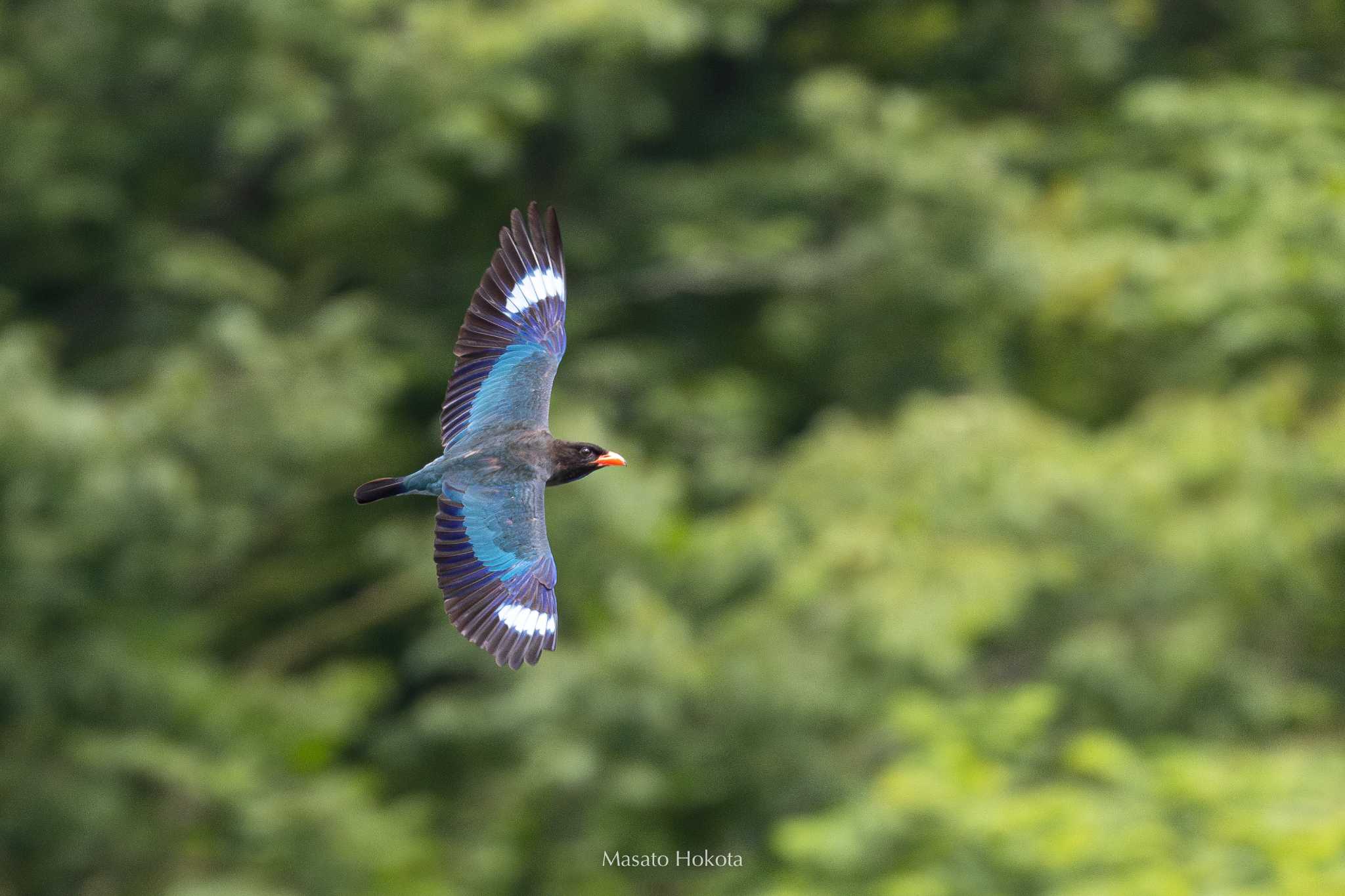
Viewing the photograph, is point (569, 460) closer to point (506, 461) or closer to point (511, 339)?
point (506, 461)

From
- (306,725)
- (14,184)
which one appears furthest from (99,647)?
(14,184)

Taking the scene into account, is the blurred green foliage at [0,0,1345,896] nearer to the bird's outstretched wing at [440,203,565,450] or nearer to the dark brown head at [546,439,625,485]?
the bird's outstretched wing at [440,203,565,450]

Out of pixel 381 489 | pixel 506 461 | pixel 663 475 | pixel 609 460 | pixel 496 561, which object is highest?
pixel 663 475

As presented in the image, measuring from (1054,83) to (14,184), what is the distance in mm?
7650

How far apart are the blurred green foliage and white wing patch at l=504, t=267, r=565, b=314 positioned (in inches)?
159

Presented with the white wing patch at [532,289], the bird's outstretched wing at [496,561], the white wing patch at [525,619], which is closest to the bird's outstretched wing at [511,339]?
the white wing patch at [532,289]

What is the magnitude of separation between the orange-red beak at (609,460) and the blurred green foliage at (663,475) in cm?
424

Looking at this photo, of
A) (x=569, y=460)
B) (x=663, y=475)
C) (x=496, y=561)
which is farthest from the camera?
(x=663, y=475)

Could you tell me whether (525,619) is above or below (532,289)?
below

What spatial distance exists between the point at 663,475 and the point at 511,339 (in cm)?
501

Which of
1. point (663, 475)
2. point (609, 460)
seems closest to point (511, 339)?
point (609, 460)

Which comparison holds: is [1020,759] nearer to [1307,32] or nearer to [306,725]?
[306,725]

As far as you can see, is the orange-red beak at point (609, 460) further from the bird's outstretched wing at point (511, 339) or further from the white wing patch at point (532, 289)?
the white wing patch at point (532, 289)

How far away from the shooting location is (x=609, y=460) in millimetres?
5430
